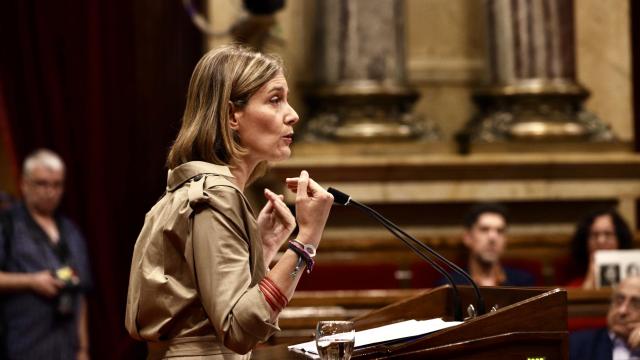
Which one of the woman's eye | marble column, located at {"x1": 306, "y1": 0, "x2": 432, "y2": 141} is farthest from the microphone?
marble column, located at {"x1": 306, "y1": 0, "x2": 432, "y2": 141}

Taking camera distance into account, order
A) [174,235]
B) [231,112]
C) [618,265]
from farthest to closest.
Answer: [618,265] < [231,112] < [174,235]

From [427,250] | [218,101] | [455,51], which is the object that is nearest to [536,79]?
[455,51]

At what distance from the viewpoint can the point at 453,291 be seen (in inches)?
106

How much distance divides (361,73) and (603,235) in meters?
1.65

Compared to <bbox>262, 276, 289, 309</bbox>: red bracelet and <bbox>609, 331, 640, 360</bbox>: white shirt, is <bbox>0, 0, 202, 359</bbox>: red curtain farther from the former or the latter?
<bbox>262, 276, 289, 309</bbox>: red bracelet

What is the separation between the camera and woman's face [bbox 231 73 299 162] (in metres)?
2.40

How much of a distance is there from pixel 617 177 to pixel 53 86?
3.47 m

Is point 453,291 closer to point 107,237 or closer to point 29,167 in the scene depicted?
point 29,167

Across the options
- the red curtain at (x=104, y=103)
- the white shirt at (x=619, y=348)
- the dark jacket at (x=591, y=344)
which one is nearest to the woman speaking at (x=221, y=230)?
the dark jacket at (x=591, y=344)

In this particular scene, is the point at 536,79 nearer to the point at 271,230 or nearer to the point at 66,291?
the point at 66,291

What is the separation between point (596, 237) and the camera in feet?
19.5

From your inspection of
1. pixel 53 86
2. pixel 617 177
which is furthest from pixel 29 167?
pixel 617 177

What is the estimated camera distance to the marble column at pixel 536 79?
6500 mm

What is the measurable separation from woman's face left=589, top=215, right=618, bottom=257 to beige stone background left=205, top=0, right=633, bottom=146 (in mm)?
879
